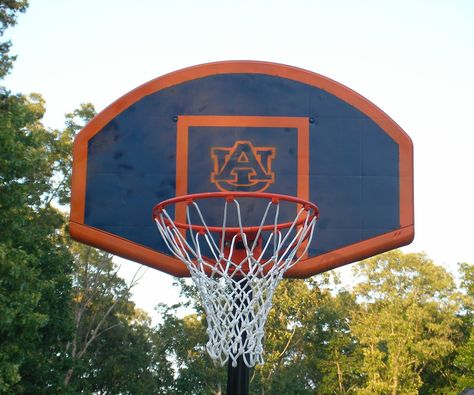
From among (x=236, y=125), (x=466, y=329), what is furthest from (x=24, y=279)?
(x=466, y=329)

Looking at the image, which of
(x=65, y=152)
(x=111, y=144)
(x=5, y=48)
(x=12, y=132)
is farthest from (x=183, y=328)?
(x=111, y=144)

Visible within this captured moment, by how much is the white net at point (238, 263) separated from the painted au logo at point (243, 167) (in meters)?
0.25

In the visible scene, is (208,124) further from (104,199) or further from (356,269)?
(356,269)

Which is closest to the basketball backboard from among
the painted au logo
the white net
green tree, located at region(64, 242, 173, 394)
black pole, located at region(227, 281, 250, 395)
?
the painted au logo

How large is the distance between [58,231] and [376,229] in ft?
57.7

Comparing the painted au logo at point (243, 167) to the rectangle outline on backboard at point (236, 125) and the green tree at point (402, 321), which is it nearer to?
the rectangle outline on backboard at point (236, 125)

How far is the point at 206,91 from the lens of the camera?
7.34m

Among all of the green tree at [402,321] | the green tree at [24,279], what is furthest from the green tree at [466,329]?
the green tree at [24,279]

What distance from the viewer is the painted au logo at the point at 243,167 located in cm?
705

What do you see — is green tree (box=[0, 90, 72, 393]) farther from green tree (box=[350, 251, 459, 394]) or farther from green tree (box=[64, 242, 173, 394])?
green tree (box=[350, 251, 459, 394])

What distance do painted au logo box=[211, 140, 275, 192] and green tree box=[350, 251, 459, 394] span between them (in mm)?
19814

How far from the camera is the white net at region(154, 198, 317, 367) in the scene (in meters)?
6.25

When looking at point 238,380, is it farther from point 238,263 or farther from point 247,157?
point 247,157

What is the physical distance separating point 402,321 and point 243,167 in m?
21.0
